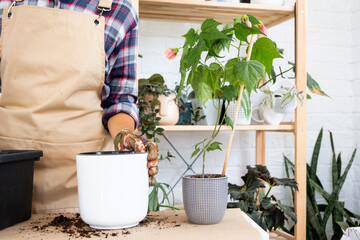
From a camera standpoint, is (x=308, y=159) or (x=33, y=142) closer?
(x=33, y=142)

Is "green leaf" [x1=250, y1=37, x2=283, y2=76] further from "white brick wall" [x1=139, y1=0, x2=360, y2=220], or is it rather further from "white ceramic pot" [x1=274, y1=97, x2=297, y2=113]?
"white brick wall" [x1=139, y1=0, x2=360, y2=220]

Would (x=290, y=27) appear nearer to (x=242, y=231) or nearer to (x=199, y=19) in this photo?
(x=199, y=19)

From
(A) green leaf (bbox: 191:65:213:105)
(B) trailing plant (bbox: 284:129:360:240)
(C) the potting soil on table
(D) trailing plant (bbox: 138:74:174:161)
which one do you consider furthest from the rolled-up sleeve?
(B) trailing plant (bbox: 284:129:360:240)

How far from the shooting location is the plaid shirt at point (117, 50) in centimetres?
107

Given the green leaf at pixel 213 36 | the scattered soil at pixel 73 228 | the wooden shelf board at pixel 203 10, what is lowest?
the scattered soil at pixel 73 228

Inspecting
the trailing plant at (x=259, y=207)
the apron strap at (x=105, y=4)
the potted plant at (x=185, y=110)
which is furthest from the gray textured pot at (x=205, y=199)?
the potted plant at (x=185, y=110)

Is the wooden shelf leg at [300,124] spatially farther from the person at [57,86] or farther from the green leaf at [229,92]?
the green leaf at [229,92]

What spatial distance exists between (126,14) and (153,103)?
2.36 ft

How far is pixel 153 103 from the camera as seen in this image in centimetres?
180

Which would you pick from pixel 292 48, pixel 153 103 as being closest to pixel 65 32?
pixel 153 103

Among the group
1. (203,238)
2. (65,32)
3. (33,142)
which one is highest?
(65,32)

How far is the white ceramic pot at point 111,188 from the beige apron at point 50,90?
36cm

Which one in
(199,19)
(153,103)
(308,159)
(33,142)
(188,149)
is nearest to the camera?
(33,142)

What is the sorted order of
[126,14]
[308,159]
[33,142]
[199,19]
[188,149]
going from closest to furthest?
[33,142]
[126,14]
[199,19]
[188,149]
[308,159]
